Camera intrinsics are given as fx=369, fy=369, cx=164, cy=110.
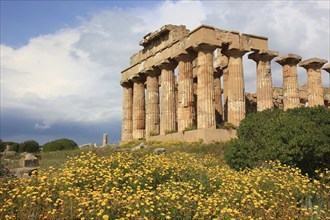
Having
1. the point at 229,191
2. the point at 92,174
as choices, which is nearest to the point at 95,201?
the point at 92,174

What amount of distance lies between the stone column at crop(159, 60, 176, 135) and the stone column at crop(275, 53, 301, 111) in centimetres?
888

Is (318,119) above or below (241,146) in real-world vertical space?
above

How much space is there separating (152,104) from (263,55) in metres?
10.0

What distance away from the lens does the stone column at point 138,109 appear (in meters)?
33.7

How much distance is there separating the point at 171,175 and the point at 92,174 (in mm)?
2208

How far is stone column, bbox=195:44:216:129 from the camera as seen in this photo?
25203mm

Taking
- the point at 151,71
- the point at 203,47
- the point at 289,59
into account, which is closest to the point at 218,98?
the point at 151,71

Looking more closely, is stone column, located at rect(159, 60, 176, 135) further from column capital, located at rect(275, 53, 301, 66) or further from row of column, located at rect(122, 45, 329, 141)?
column capital, located at rect(275, 53, 301, 66)

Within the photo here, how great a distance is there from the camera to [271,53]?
28578 millimetres

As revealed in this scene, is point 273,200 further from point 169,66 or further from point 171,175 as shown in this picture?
point 169,66

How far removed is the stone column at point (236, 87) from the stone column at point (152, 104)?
7.26 meters

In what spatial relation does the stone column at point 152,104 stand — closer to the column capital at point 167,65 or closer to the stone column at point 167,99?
the stone column at point 167,99

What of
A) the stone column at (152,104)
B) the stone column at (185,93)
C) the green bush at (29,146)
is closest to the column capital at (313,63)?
the stone column at (185,93)

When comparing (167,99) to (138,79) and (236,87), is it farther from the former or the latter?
(138,79)
